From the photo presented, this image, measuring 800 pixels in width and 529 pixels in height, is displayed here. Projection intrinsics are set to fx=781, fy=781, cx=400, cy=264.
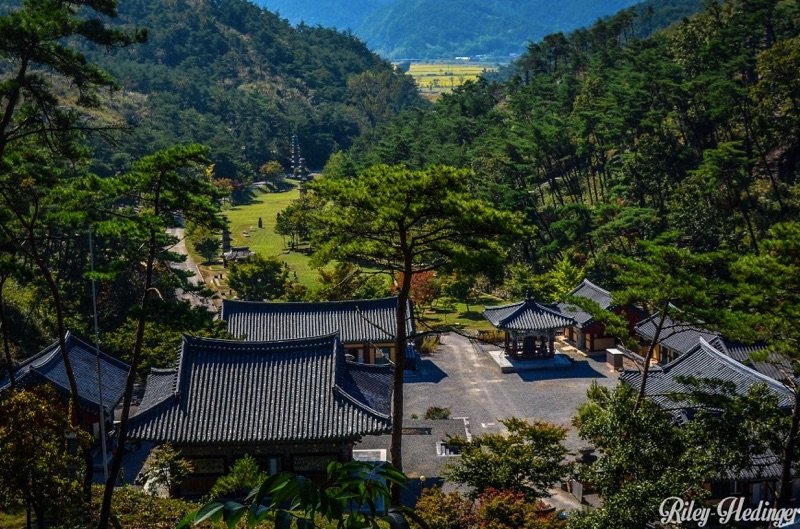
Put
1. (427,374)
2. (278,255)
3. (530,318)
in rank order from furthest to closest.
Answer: (278,255) < (530,318) < (427,374)

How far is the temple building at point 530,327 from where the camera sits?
34.6 m

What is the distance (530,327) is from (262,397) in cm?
1594

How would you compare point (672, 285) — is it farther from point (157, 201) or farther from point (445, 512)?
point (157, 201)

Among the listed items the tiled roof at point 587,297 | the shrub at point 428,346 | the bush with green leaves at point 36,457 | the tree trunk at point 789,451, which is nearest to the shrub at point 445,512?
the tree trunk at point 789,451

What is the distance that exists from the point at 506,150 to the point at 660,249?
34658mm

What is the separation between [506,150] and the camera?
5284 centimetres

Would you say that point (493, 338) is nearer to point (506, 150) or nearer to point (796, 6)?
point (506, 150)

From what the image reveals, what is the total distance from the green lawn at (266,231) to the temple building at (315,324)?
11390 mm

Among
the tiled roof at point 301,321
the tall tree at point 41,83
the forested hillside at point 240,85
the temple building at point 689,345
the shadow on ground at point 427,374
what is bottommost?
the shadow on ground at point 427,374

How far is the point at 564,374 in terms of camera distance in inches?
1314

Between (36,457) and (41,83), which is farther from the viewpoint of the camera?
(41,83)

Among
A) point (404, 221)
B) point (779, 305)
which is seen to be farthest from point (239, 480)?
point (779, 305)

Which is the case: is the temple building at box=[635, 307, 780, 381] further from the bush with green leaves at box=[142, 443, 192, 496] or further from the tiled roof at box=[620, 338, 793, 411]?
the bush with green leaves at box=[142, 443, 192, 496]

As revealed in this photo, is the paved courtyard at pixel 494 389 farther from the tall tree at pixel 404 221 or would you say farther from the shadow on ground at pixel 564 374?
the tall tree at pixel 404 221
